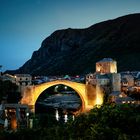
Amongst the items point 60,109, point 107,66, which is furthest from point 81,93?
point 107,66

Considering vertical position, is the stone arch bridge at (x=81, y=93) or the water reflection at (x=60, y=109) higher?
the stone arch bridge at (x=81, y=93)

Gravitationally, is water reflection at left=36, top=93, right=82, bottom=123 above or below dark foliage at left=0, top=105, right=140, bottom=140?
below

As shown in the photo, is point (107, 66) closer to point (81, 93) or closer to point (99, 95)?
point (81, 93)

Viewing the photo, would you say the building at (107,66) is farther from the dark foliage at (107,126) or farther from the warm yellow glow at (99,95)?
the dark foliage at (107,126)

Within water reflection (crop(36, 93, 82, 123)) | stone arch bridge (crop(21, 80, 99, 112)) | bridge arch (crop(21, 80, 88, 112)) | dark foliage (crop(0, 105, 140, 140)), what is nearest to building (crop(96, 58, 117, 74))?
stone arch bridge (crop(21, 80, 99, 112))

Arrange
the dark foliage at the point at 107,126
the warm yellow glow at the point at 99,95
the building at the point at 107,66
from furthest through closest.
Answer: the building at the point at 107,66 → the warm yellow glow at the point at 99,95 → the dark foliage at the point at 107,126

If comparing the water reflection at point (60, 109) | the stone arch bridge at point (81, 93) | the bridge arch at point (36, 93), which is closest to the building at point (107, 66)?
the stone arch bridge at point (81, 93)

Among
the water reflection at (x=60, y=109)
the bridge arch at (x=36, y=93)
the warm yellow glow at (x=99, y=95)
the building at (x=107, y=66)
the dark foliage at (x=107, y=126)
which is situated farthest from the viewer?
the building at (x=107, y=66)

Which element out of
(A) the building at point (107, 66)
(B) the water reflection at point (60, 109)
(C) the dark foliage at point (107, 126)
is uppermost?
(A) the building at point (107, 66)

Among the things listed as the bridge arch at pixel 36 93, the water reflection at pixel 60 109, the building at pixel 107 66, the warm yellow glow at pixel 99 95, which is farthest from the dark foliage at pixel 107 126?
the building at pixel 107 66

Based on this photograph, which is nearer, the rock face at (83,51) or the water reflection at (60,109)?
the water reflection at (60,109)

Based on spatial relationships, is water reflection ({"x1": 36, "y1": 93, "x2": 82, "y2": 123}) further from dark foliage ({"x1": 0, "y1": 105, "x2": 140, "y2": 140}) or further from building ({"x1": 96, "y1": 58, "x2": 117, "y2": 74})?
dark foliage ({"x1": 0, "y1": 105, "x2": 140, "y2": 140})

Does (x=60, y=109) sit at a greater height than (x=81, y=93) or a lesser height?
lesser

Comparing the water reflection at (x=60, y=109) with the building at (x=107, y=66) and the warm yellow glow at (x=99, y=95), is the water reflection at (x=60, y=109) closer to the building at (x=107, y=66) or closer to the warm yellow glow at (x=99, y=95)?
the warm yellow glow at (x=99, y=95)
